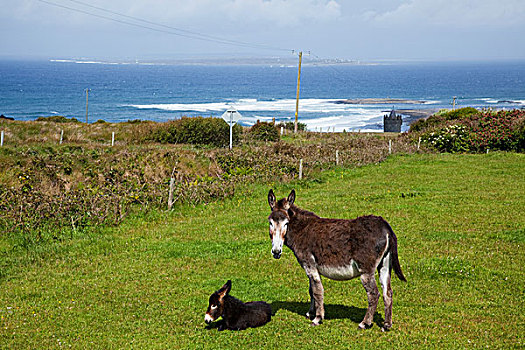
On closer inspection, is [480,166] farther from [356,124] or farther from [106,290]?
[356,124]

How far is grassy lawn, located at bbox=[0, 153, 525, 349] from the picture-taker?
9.24m

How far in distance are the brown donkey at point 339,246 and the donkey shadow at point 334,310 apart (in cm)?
66

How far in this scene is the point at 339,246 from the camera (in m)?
8.51

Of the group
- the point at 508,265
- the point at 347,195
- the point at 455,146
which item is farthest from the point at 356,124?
the point at 508,265

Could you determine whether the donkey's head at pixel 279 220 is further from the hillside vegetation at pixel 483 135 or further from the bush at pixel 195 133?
the bush at pixel 195 133

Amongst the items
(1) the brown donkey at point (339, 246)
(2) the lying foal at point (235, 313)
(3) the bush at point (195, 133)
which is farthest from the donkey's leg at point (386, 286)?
(3) the bush at point (195, 133)

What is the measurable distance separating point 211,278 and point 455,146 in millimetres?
34655

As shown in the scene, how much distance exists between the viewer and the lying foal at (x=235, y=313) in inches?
355

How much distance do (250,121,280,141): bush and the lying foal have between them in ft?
137

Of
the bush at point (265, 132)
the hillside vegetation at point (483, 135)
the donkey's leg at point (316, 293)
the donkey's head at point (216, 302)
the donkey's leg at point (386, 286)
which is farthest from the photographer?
the bush at point (265, 132)

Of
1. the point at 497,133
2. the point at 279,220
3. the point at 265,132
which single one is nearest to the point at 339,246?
the point at 279,220

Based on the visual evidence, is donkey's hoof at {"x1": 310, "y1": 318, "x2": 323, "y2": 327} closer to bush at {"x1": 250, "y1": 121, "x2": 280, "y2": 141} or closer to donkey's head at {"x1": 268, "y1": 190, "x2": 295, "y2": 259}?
donkey's head at {"x1": 268, "y1": 190, "x2": 295, "y2": 259}

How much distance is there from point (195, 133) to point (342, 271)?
136 feet

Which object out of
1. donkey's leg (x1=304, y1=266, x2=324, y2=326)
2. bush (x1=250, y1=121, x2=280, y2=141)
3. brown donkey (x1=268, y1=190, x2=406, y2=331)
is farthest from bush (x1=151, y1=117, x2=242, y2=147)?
brown donkey (x1=268, y1=190, x2=406, y2=331)
